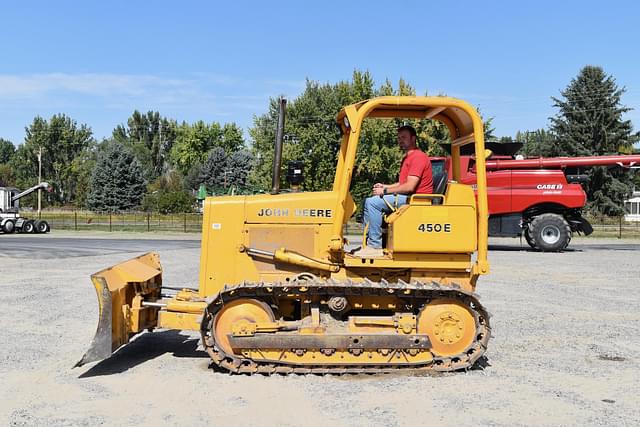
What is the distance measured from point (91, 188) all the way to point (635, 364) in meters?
62.0

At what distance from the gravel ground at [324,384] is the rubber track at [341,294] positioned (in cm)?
11

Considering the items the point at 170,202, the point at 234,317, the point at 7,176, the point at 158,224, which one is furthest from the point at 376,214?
the point at 7,176

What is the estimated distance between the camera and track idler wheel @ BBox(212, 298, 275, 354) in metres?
6.35

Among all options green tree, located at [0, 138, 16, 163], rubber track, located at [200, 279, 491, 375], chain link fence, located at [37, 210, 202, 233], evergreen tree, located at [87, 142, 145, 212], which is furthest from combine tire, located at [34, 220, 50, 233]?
green tree, located at [0, 138, 16, 163]

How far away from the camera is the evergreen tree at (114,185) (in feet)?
202

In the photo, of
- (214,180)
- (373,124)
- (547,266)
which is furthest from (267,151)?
(547,266)

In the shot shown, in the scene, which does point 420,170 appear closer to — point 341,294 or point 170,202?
point 341,294

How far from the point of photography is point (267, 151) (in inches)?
1971

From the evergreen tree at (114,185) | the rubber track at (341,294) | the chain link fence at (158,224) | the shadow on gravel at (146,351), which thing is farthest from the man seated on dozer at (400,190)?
the evergreen tree at (114,185)

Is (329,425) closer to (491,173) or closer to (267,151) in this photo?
(491,173)

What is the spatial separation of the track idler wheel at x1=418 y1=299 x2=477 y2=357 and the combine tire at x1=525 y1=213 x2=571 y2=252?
16211 mm

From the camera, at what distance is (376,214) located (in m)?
6.82

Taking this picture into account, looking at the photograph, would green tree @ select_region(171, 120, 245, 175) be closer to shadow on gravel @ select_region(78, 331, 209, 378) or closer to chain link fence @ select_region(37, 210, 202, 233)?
chain link fence @ select_region(37, 210, 202, 233)

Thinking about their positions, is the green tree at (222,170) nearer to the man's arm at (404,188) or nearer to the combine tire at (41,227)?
the combine tire at (41,227)
